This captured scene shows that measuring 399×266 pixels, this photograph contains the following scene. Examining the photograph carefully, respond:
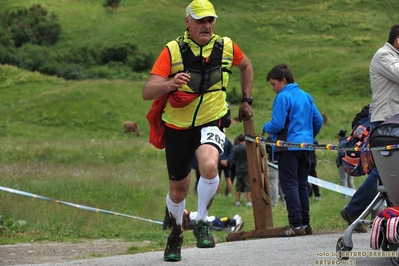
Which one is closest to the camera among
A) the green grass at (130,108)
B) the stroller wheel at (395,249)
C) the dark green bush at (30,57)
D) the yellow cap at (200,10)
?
the stroller wheel at (395,249)

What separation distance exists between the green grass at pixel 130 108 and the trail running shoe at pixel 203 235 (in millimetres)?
2319

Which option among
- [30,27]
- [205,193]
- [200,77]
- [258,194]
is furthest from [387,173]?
[30,27]

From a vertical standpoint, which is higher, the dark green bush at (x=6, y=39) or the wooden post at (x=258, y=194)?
the wooden post at (x=258, y=194)

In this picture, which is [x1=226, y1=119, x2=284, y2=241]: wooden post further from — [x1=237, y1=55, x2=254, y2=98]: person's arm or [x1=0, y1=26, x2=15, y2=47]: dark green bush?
[x1=0, y1=26, x2=15, y2=47]: dark green bush

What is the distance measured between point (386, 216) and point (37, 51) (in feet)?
212

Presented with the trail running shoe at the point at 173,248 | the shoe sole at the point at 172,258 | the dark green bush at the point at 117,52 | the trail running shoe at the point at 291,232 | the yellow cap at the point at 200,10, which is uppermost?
the yellow cap at the point at 200,10

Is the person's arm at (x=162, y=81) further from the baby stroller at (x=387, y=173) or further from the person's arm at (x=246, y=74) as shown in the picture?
the baby stroller at (x=387, y=173)

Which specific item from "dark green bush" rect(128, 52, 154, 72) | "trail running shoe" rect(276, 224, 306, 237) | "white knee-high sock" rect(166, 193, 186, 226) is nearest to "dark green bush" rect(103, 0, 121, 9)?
"dark green bush" rect(128, 52, 154, 72)

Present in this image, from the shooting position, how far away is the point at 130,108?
42.0 m

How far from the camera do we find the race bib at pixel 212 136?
7266mm

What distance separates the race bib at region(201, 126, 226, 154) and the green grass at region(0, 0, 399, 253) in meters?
2.66

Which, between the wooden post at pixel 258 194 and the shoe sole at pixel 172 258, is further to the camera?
the wooden post at pixel 258 194

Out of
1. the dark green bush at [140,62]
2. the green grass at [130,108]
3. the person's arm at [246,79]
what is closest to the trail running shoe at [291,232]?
the green grass at [130,108]

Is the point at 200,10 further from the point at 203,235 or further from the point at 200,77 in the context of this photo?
the point at 203,235
